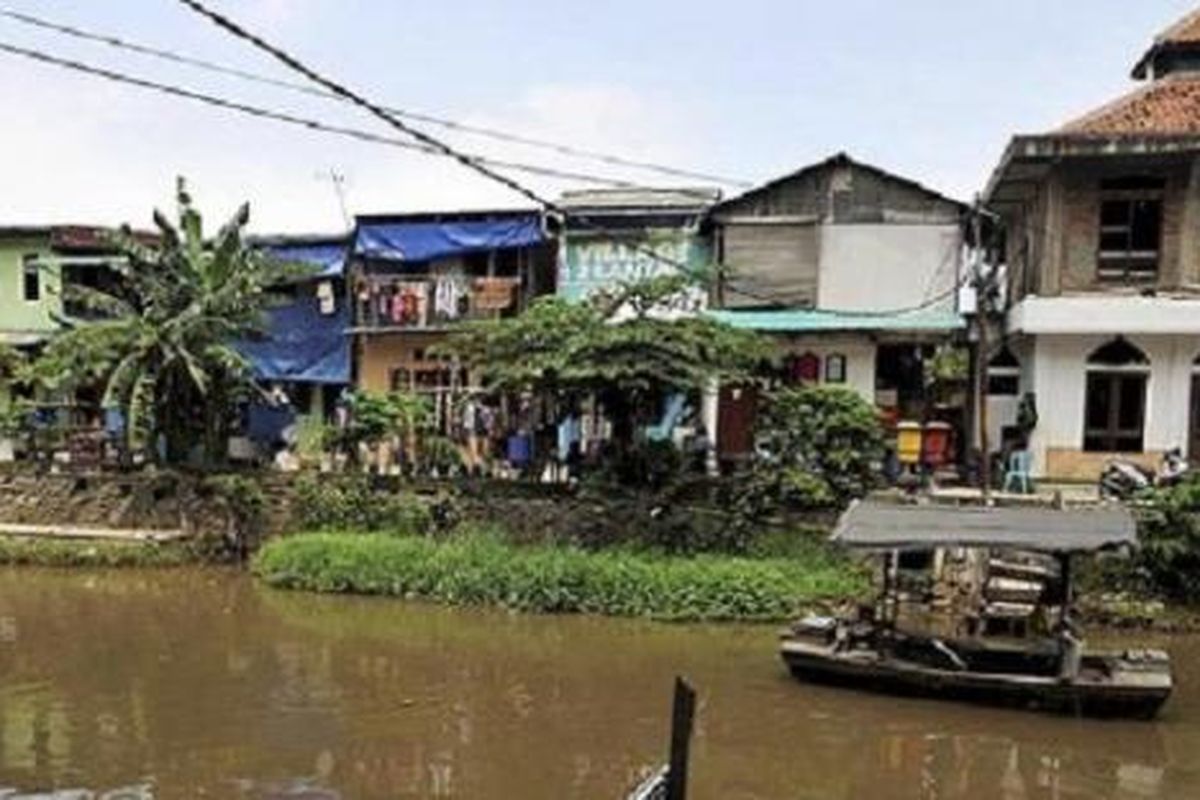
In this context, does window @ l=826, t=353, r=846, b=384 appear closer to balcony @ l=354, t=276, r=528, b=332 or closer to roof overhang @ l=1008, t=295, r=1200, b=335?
roof overhang @ l=1008, t=295, r=1200, b=335

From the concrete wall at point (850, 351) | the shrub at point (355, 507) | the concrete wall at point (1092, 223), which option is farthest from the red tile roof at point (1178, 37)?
the shrub at point (355, 507)

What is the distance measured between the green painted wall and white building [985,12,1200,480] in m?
21.7

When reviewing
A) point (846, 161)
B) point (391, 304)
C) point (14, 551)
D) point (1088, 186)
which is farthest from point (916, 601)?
point (14, 551)

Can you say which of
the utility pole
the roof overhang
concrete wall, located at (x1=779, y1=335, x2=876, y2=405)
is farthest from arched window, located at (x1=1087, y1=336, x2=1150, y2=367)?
concrete wall, located at (x1=779, y1=335, x2=876, y2=405)

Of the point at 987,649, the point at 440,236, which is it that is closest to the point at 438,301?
the point at 440,236

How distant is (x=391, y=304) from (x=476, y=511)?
6.87 metres

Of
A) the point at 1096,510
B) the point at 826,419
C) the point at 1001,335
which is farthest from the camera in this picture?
the point at 1001,335

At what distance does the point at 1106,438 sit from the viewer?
2175cm

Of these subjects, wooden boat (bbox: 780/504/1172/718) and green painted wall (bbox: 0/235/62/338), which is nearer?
wooden boat (bbox: 780/504/1172/718)

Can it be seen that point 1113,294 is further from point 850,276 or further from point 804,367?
point 804,367

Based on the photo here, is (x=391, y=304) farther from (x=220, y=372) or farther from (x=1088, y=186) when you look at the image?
(x=1088, y=186)

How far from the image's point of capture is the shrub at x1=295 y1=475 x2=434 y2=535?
22188 mm

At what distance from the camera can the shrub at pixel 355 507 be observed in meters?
22.2

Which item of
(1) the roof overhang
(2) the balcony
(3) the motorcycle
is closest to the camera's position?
(3) the motorcycle
